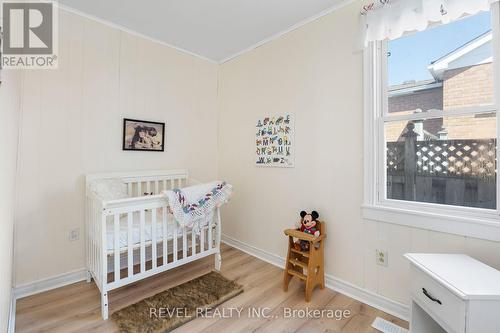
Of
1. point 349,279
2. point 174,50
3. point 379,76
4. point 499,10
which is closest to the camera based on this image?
point 499,10

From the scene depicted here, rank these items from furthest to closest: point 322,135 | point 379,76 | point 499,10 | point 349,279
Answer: point 322,135, point 349,279, point 379,76, point 499,10

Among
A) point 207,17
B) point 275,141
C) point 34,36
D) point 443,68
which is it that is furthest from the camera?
point 275,141

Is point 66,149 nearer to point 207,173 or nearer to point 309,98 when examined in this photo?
point 207,173

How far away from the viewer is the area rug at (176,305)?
5.16ft

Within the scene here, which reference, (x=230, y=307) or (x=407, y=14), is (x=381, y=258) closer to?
(x=230, y=307)

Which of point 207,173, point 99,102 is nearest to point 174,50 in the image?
point 99,102

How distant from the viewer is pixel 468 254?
4.68 feet

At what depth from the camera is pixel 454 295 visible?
1035 millimetres

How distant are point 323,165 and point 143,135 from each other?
6.15 ft

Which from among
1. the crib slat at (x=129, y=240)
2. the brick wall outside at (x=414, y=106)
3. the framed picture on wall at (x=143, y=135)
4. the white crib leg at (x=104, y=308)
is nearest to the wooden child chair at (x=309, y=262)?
the brick wall outside at (x=414, y=106)

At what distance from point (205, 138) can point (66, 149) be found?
4.85ft

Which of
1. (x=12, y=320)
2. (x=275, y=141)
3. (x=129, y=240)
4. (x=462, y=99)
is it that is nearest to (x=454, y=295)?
(x=462, y=99)

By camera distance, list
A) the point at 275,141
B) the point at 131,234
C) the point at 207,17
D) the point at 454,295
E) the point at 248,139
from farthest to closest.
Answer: the point at 248,139 → the point at 275,141 → the point at 207,17 → the point at 131,234 → the point at 454,295

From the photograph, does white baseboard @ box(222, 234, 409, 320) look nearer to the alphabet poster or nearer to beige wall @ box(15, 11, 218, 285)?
the alphabet poster
